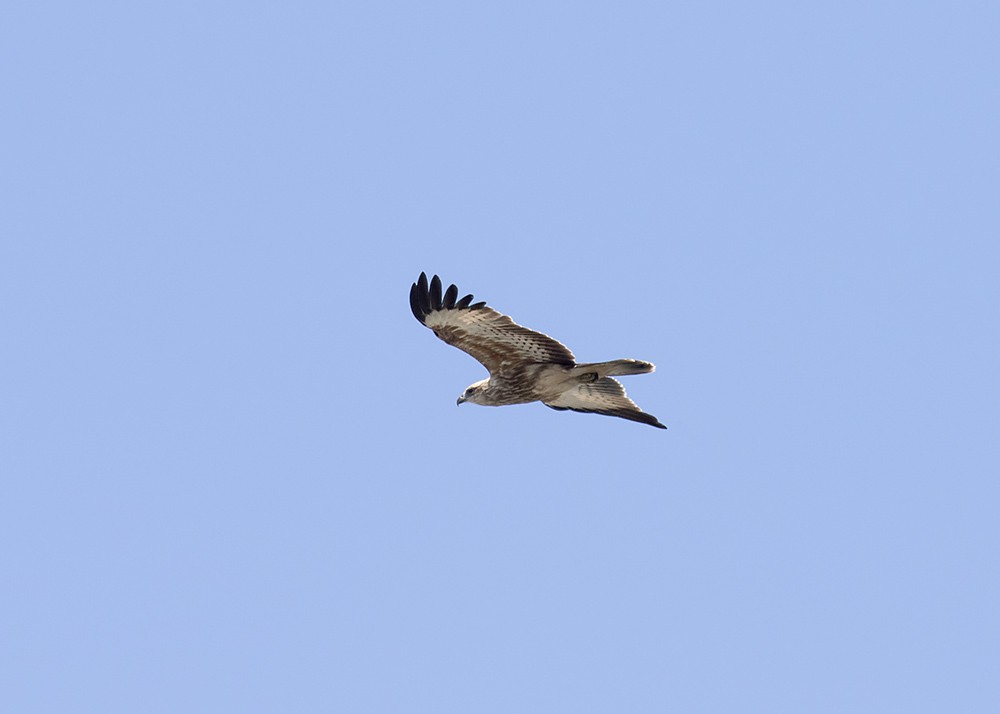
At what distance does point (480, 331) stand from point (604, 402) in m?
2.34

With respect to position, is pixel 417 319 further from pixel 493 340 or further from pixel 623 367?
pixel 623 367

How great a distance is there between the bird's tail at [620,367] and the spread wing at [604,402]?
61.1 inches

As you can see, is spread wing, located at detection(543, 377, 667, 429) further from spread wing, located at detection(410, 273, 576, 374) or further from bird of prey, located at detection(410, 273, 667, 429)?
spread wing, located at detection(410, 273, 576, 374)

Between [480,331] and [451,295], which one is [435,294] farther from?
[480,331]

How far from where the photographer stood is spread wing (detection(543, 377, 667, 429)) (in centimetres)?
1777

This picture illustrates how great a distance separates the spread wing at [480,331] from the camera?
15836 mm

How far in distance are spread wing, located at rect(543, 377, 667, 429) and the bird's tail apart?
61.1 inches

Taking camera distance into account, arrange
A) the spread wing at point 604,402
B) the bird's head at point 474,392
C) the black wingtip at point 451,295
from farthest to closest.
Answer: the spread wing at point 604,402, the bird's head at point 474,392, the black wingtip at point 451,295

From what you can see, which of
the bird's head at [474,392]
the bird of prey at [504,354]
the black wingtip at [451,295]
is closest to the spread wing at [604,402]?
the bird of prey at [504,354]

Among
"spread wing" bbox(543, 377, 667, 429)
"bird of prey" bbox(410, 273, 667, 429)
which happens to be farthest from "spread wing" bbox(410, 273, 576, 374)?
"spread wing" bbox(543, 377, 667, 429)

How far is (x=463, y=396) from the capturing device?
669 inches

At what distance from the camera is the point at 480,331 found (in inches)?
637

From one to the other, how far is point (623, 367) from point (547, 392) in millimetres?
1406

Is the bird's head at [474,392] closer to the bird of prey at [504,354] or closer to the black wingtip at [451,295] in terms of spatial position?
the bird of prey at [504,354]
